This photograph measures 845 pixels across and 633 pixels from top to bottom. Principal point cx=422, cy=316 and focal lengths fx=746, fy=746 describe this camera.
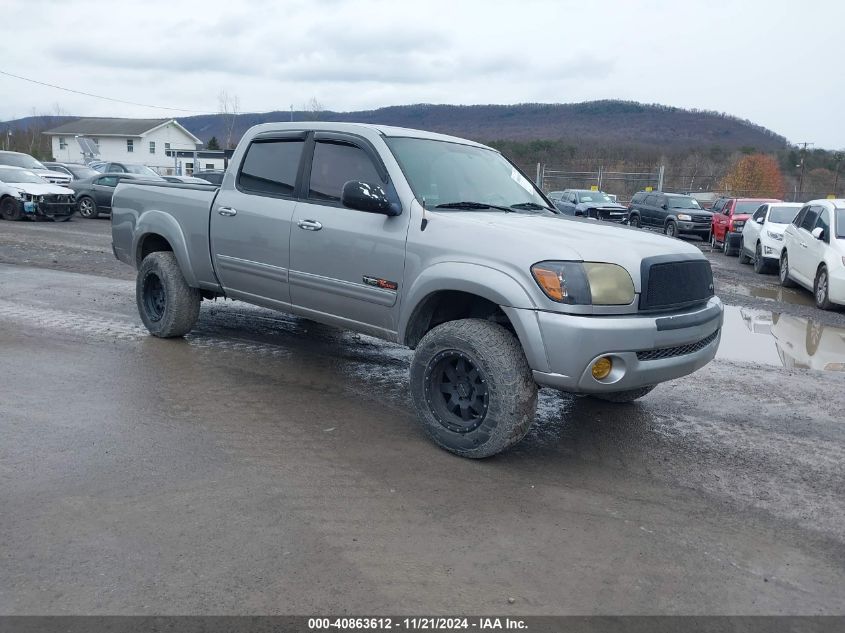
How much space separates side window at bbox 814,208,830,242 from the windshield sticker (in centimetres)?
762

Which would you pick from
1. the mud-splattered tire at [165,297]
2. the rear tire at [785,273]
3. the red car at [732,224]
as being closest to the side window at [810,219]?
the rear tire at [785,273]

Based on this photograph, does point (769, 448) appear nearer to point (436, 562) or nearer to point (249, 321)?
point (436, 562)

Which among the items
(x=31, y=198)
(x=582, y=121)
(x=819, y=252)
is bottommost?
(x=31, y=198)

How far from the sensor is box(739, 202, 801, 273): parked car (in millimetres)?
15516

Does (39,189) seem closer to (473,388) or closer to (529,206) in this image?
→ (529,206)

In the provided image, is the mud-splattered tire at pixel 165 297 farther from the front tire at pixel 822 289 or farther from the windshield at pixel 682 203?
the windshield at pixel 682 203

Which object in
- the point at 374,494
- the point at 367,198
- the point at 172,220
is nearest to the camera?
the point at 374,494

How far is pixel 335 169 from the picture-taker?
5.55m

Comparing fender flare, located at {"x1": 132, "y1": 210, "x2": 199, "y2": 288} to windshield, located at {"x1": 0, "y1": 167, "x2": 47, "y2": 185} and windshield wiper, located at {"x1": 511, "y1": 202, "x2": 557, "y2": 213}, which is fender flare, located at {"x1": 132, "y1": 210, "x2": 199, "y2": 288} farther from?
windshield, located at {"x1": 0, "y1": 167, "x2": 47, "y2": 185}

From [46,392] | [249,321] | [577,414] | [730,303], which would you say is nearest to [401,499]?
[577,414]

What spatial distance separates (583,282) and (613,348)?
40 centimetres

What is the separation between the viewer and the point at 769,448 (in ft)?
16.3

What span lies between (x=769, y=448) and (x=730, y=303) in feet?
23.4

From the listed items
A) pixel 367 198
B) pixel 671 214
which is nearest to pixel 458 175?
pixel 367 198
